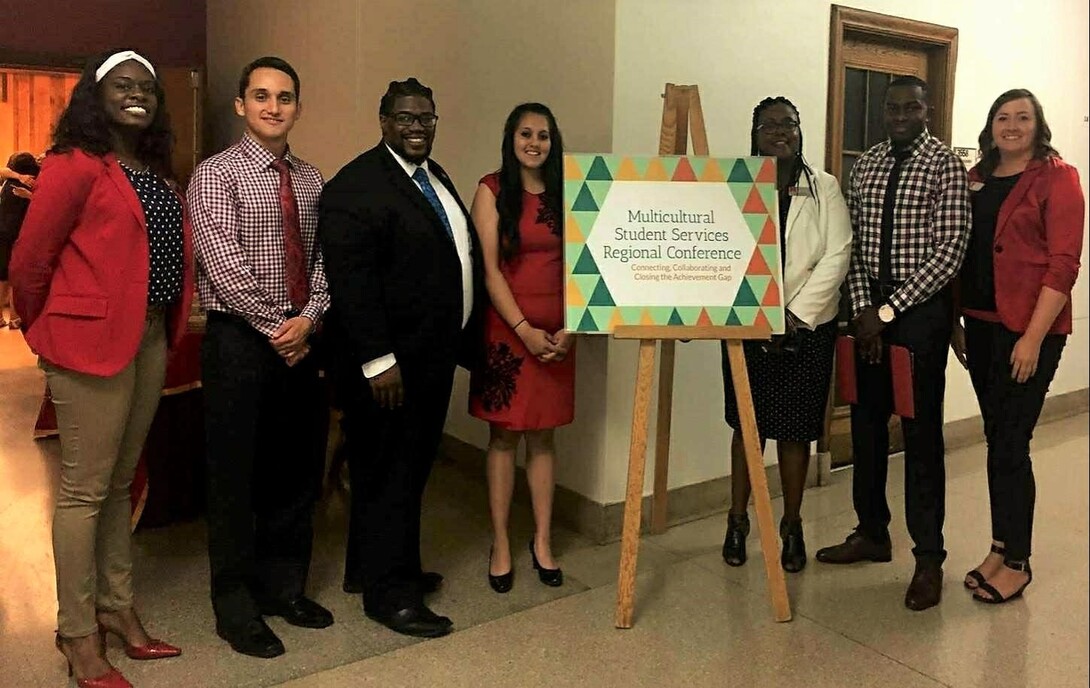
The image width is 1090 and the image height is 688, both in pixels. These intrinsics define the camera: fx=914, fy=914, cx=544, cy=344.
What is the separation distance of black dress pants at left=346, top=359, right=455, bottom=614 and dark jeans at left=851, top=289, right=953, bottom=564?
129cm

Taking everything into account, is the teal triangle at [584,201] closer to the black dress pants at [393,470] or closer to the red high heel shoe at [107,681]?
the black dress pants at [393,470]

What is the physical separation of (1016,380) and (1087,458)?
164cm

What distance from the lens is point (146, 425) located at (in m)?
2.18

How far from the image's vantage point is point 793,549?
2.92 meters

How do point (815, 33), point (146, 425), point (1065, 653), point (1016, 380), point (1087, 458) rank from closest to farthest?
1. point (1087, 458)
2. point (146, 425)
3. point (1065, 653)
4. point (1016, 380)
5. point (815, 33)

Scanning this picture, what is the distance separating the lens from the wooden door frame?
3611 millimetres

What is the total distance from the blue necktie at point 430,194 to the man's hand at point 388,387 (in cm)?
39

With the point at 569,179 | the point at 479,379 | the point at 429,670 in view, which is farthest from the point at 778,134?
the point at 429,670

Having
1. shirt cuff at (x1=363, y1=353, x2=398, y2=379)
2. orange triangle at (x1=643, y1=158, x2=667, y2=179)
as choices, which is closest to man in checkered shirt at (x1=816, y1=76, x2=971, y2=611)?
orange triangle at (x1=643, y1=158, x2=667, y2=179)

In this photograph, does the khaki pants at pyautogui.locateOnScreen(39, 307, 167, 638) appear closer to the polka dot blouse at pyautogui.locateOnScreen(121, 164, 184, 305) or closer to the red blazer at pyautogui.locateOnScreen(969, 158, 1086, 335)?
the polka dot blouse at pyautogui.locateOnScreen(121, 164, 184, 305)

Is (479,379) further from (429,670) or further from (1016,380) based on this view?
(1016,380)

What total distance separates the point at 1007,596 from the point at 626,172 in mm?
1663

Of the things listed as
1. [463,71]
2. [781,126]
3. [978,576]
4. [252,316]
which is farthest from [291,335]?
[978,576]

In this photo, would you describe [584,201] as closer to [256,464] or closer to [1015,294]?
[256,464]
